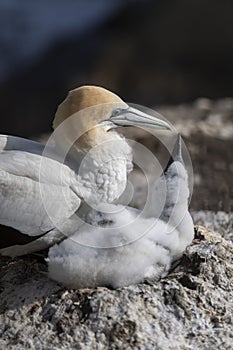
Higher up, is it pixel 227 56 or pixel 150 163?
pixel 150 163

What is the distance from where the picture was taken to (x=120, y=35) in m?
20.4

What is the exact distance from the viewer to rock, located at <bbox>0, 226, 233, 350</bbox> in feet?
15.7

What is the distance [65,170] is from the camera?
5.27 meters

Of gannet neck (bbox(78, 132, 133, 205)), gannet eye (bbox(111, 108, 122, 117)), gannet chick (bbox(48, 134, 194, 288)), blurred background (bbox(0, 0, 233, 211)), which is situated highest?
gannet eye (bbox(111, 108, 122, 117))

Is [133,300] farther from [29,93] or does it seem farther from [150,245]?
[29,93]

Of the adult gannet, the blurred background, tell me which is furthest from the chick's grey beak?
the blurred background

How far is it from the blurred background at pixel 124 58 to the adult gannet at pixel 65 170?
10816mm

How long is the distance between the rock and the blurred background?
11.2 metres

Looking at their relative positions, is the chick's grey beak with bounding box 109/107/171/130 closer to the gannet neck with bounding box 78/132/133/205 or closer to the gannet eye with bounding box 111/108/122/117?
the gannet eye with bounding box 111/108/122/117

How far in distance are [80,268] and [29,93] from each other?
1420 centimetres

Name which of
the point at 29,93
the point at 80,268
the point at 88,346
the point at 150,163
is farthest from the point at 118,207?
the point at 29,93

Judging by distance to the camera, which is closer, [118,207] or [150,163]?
[118,207]

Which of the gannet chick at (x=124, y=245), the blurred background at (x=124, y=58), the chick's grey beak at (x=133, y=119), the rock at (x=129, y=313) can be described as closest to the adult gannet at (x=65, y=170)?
the chick's grey beak at (x=133, y=119)

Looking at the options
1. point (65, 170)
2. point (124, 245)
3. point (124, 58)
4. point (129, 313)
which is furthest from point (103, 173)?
point (124, 58)
